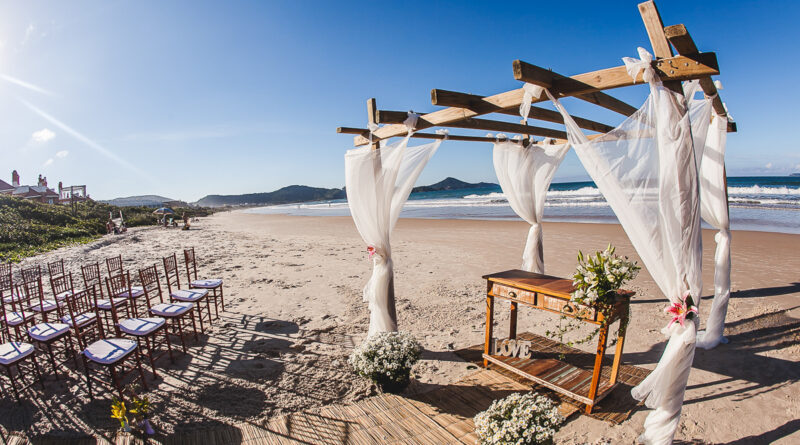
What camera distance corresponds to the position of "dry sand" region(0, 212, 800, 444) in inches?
119

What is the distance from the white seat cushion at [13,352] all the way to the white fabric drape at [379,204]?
3258mm

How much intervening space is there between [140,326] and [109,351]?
532mm

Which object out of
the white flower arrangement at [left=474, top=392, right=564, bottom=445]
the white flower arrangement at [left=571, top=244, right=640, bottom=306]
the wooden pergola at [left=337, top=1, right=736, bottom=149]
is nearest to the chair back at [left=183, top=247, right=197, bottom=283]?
the wooden pergola at [left=337, top=1, right=736, bottom=149]

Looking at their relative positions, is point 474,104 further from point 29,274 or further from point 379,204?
point 29,274

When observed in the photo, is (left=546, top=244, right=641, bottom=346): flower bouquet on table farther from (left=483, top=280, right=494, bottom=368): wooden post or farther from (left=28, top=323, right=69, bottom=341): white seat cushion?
(left=28, top=323, right=69, bottom=341): white seat cushion

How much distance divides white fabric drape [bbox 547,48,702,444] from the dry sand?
46 cm

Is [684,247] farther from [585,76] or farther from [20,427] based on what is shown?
[20,427]

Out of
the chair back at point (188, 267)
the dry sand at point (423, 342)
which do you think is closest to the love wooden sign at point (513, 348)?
the dry sand at point (423, 342)

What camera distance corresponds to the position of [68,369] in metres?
4.00

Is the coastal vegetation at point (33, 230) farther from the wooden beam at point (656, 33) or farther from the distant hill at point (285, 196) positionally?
the distant hill at point (285, 196)

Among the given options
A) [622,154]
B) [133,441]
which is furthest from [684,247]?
[133,441]

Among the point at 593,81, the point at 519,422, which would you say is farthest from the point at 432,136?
the point at 519,422

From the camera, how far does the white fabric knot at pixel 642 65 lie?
241 centimetres

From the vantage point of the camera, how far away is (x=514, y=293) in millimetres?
3604
